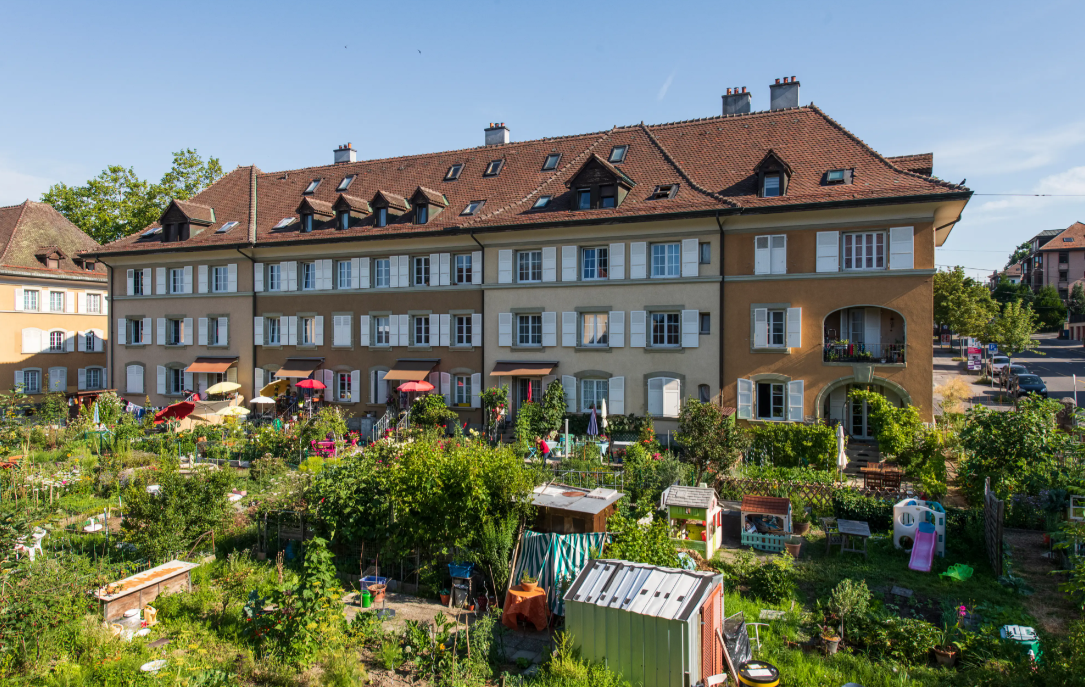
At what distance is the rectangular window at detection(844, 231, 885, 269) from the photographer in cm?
2112

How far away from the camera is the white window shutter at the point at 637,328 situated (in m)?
23.5

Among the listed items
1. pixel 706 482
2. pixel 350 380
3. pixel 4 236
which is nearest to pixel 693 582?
pixel 706 482

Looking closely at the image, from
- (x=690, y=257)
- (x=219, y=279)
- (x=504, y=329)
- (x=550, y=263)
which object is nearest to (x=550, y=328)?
(x=504, y=329)

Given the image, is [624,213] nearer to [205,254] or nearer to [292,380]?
[292,380]

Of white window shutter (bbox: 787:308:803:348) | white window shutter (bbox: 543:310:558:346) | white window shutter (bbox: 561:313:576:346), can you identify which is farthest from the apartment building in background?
white window shutter (bbox: 787:308:803:348)

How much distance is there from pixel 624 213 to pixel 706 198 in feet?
8.85

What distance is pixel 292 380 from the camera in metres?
29.4

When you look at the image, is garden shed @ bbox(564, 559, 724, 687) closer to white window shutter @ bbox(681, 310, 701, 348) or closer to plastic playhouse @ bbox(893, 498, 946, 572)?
plastic playhouse @ bbox(893, 498, 946, 572)

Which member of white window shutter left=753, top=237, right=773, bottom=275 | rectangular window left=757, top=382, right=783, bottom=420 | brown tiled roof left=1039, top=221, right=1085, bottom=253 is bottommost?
rectangular window left=757, top=382, right=783, bottom=420

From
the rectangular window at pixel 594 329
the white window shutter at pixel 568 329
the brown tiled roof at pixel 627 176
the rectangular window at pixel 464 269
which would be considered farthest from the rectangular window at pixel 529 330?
the brown tiled roof at pixel 627 176

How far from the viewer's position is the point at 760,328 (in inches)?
877

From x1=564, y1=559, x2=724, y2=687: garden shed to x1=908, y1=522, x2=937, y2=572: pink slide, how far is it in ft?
18.8

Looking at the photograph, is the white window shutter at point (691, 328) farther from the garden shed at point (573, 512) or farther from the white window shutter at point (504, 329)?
the garden shed at point (573, 512)

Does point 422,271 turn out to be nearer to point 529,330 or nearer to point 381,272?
point 381,272
